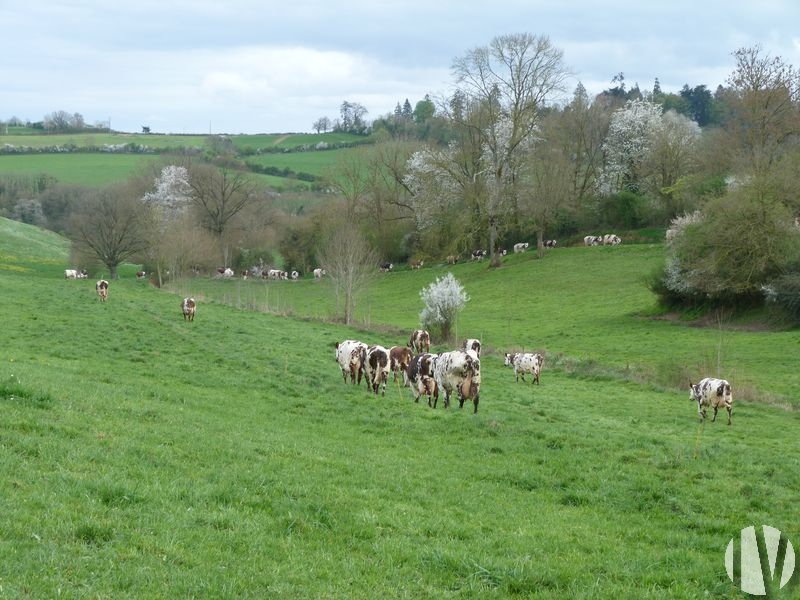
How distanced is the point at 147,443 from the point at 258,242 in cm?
7311

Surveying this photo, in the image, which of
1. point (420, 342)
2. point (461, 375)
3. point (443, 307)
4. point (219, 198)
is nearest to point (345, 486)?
point (461, 375)

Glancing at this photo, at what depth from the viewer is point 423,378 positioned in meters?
19.4

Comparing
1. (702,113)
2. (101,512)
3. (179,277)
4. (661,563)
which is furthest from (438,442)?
(702,113)

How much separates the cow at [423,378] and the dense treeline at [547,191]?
88.1 ft

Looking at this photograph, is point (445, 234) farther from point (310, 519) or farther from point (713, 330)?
point (310, 519)

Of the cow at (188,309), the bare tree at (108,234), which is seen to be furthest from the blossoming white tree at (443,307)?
the bare tree at (108,234)

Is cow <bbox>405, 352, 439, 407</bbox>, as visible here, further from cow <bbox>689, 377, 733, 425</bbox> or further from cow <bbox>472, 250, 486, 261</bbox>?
cow <bbox>472, 250, 486, 261</bbox>

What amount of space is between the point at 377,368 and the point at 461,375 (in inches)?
126

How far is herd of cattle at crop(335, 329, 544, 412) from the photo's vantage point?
1833 cm

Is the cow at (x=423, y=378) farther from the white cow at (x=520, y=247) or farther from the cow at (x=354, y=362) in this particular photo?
the white cow at (x=520, y=247)

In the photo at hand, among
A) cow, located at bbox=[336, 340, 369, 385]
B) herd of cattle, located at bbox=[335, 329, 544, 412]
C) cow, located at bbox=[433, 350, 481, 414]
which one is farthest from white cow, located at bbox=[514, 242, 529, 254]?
cow, located at bbox=[433, 350, 481, 414]

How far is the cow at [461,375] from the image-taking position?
18227 millimetres

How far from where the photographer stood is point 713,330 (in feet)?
129

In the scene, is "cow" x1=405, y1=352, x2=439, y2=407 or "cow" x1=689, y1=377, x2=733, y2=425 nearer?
"cow" x1=405, y1=352, x2=439, y2=407
